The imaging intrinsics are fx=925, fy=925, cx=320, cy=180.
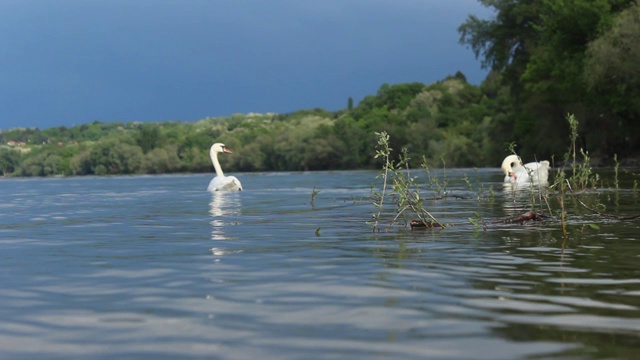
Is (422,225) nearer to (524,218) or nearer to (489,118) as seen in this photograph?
(524,218)

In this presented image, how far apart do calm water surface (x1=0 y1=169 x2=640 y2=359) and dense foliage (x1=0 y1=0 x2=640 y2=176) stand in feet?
26.7

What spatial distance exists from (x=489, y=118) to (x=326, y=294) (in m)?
86.4

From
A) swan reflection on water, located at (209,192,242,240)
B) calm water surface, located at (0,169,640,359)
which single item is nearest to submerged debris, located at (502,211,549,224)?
calm water surface, located at (0,169,640,359)

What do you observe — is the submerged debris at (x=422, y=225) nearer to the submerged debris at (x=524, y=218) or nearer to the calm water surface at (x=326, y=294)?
the calm water surface at (x=326, y=294)

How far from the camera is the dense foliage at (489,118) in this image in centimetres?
5150

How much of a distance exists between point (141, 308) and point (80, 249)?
4828mm

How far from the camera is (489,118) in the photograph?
9138 cm

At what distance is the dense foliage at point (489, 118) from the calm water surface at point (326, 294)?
26.7ft

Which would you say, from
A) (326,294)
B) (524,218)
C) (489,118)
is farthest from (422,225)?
(489,118)

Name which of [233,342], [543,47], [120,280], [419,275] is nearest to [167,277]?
[120,280]

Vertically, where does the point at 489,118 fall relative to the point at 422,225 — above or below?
above

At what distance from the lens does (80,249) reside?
35.9 ft

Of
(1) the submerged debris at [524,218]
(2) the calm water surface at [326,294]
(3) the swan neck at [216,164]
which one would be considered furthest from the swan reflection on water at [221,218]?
(3) the swan neck at [216,164]

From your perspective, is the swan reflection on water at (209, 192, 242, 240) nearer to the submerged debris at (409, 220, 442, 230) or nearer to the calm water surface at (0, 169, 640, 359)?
the calm water surface at (0, 169, 640, 359)
